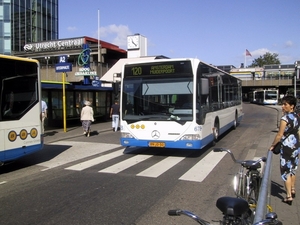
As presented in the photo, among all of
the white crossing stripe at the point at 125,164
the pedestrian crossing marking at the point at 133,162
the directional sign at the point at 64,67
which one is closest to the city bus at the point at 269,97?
the directional sign at the point at 64,67

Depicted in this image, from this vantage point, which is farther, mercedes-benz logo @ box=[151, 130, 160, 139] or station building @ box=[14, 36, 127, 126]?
station building @ box=[14, 36, 127, 126]

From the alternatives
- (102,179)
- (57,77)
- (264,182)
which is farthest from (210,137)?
(57,77)

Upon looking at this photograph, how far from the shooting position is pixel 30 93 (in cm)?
813

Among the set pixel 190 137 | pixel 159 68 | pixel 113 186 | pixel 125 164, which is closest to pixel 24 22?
pixel 159 68

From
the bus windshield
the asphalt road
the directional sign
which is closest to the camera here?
the asphalt road

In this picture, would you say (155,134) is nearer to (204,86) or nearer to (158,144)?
(158,144)

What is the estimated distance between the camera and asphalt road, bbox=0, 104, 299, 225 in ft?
15.4

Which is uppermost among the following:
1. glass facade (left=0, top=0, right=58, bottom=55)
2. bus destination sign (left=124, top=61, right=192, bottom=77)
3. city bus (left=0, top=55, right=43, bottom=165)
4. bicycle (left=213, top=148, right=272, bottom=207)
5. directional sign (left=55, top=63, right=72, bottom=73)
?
glass facade (left=0, top=0, right=58, bottom=55)

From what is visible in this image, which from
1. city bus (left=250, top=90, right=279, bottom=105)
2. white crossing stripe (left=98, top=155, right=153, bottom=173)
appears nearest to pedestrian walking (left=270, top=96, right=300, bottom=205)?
white crossing stripe (left=98, top=155, right=153, bottom=173)

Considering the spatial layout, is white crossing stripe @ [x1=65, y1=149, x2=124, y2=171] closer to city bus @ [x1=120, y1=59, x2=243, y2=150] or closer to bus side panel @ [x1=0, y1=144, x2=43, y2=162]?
city bus @ [x1=120, y1=59, x2=243, y2=150]

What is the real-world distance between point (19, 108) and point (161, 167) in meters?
3.94

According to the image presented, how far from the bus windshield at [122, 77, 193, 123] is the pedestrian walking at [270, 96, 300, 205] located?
12.5 feet

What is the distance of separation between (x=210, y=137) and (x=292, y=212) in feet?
18.3

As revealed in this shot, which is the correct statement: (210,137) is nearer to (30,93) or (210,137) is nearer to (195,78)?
(195,78)
